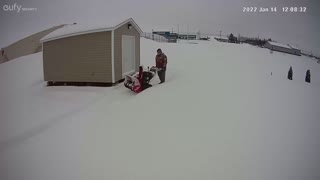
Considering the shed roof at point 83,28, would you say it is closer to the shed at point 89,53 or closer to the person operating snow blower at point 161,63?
the shed at point 89,53

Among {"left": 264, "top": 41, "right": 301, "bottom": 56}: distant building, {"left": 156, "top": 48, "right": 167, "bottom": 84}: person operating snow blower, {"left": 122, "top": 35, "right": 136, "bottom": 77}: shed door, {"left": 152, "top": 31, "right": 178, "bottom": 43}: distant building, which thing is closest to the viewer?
{"left": 264, "top": 41, "right": 301, "bottom": 56}: distant building

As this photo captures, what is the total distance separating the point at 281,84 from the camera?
2229 millimetres

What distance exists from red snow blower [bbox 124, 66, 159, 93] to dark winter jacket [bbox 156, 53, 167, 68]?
0.12 meters

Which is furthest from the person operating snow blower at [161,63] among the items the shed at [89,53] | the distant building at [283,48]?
the distant building at [283,48]

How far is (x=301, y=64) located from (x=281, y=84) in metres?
0.22

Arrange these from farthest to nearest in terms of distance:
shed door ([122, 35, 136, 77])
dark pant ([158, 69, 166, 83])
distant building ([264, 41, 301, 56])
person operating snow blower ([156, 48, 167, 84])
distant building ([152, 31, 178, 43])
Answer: shed door ([122, 35, 136, 77]) < dark pant ([158, 69, 166, 83]) < person operating snow blower ([156, 48, 167, 84]) < distant building ([152, 31, 178, 43]) < distant building ([264, 41, 301, 56])

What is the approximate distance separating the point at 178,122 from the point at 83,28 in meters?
1.30

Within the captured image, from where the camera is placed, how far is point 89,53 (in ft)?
9.07

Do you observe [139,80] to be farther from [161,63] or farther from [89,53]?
[89,53]

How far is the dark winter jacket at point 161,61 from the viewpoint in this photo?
246 cm

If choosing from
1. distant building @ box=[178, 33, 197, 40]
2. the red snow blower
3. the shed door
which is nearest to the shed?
the shed door

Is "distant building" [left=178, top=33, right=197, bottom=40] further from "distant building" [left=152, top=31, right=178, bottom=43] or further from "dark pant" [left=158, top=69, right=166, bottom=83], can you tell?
"dark pant" [left=158, top=69, right=166, bottom=83]

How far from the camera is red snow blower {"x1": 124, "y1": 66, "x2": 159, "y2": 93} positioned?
2.63 m

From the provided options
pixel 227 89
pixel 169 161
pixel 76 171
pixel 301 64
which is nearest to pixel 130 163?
pixel 169 161
